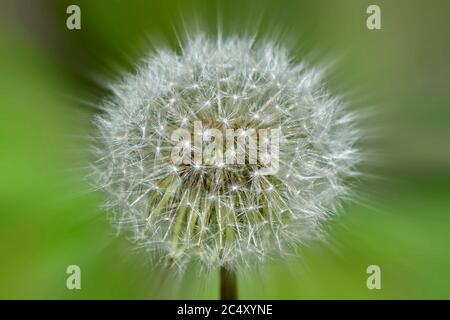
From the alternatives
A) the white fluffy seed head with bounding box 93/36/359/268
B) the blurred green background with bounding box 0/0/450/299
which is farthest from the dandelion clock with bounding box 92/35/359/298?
the blurred green background with bounding box 0/0/450/299

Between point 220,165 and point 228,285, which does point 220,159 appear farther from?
point 228,285

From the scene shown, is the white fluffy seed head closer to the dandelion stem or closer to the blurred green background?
the dandelion stem

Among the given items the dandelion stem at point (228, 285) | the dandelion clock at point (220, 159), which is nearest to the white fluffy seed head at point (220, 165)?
the dandelion clock at point (220, 159)

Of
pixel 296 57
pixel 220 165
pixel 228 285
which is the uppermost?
pixel 296 57

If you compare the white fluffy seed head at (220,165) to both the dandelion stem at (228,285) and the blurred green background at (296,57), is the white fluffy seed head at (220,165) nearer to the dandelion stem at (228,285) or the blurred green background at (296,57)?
the dandelion stem at (228,285)

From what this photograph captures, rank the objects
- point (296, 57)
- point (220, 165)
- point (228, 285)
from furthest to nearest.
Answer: point (296, 57) < point (228, 285) < point (220, 165)

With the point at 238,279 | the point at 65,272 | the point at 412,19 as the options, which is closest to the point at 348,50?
the point at 412,19

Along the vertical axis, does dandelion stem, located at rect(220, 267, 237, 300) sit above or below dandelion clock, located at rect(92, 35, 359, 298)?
below

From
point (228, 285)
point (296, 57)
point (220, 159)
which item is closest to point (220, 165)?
point (220, 159)
